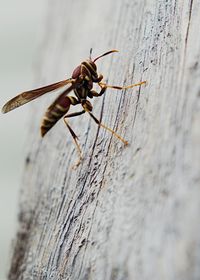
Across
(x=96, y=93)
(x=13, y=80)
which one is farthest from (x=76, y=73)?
(x=13, y=80)

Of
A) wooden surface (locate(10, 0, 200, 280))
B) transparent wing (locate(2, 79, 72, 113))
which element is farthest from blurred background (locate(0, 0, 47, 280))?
wooden surface (locate(10, 0, 200, 280))

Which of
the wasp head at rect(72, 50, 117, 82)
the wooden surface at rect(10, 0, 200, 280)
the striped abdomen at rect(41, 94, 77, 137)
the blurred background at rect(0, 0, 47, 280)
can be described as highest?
the blurred background at rect(0, 0, 47, 280)

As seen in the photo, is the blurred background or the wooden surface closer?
the wooden surface

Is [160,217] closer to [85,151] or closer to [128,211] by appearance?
[128,211]

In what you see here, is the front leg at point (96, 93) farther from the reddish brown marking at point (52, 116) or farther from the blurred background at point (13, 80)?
the blurred background at point (13, 80)

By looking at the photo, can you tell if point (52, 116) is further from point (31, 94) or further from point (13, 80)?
point (13, 80)

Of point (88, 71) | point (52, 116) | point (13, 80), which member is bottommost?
point (52, 116)

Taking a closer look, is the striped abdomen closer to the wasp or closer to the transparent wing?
the wasp
